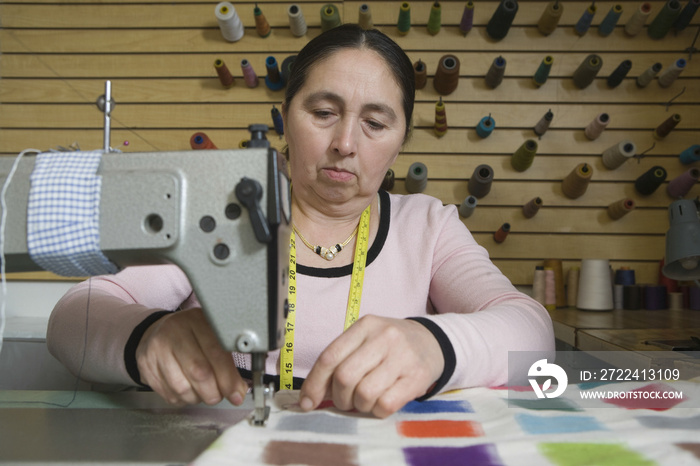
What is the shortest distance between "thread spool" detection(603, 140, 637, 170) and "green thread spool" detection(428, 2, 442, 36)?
1.15m

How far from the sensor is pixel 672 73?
9.16 ft

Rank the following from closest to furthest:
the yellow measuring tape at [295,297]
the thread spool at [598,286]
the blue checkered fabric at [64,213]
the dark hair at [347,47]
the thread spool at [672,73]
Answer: the blue checkered fabric at [64,213] → the yellow measuring tape at [295,297] → the dark hair at [347,47] → the thread spool at [598,286] → the thread spool at [672,73]

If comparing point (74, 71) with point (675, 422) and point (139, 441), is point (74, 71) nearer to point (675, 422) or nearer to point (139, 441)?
point (139, 441)

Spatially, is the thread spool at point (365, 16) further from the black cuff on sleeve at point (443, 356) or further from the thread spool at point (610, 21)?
the black cuff on sleeve at point (443, 356)

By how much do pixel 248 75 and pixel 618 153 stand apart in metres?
2.03

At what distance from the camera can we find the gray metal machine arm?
0.73 metres

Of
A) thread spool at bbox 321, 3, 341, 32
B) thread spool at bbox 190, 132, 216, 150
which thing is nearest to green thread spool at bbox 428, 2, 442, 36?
thread spool at bbox 321, 3, 341, 32

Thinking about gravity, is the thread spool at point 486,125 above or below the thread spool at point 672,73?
below

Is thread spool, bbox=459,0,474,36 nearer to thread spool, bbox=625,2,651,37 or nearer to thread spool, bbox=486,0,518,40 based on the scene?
thread spool, bbox=486,0,518,40

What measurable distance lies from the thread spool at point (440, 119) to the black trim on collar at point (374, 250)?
1299mm

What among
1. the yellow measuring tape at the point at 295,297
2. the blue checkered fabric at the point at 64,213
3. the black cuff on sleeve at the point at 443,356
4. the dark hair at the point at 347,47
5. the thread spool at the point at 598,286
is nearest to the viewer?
the blue checkered fabric at the point at 64,213

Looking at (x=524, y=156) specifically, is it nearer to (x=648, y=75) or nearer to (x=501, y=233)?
(x=501, y=233)

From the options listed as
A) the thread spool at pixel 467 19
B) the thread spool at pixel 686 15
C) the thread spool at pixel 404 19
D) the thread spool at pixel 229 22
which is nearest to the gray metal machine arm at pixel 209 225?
the thread spool at pixel 229 22

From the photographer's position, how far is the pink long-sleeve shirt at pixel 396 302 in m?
0.92
